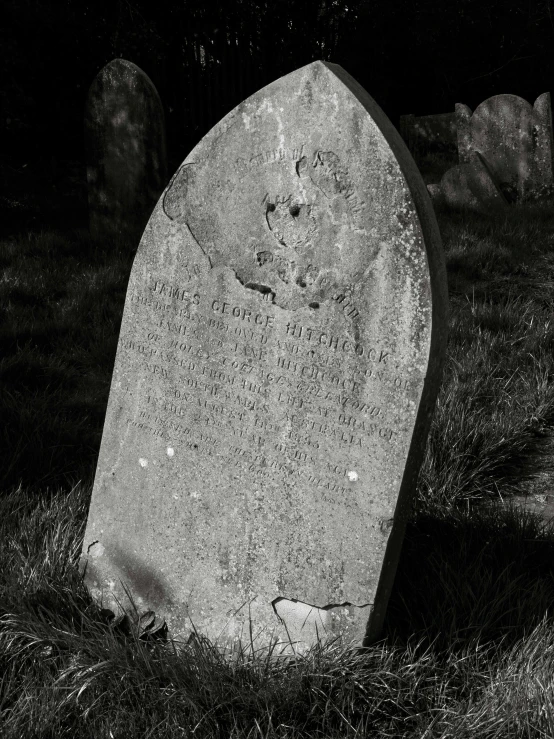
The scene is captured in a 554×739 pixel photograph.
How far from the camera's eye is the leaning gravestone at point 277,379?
1.95 m

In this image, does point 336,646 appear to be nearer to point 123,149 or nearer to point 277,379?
point 277,379

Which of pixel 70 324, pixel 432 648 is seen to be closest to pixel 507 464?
pixel 432 648

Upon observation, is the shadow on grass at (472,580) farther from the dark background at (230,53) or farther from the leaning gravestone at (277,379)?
the dark background at (230,53)

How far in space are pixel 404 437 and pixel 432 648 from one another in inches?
26.1

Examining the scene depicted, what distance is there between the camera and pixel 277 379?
2.17 metres

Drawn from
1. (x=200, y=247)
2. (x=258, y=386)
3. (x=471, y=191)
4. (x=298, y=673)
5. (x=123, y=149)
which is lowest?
(x=298, y=673)

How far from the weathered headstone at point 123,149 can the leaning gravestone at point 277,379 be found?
3.78m

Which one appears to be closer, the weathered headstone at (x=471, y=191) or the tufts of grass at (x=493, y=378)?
the tufts of grass at (x=493, y=378)

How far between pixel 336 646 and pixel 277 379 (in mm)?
739

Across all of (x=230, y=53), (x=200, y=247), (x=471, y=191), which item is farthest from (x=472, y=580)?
(x=230, y=53)

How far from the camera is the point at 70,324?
4539 millimetres

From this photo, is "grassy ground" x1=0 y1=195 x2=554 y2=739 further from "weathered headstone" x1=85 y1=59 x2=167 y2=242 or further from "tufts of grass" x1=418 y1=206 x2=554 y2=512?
"weathered headstone" x1=85 y1=59 x2=167 y2=242

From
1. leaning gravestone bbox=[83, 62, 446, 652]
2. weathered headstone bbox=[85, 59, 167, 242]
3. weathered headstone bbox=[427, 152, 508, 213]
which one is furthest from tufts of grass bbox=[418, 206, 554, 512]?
weathered headstone bbox=[85, 59, 167, 242]

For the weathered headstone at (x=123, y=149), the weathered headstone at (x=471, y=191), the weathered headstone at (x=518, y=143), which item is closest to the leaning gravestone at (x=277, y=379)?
the weathered headstone at (x=123, y=149)
